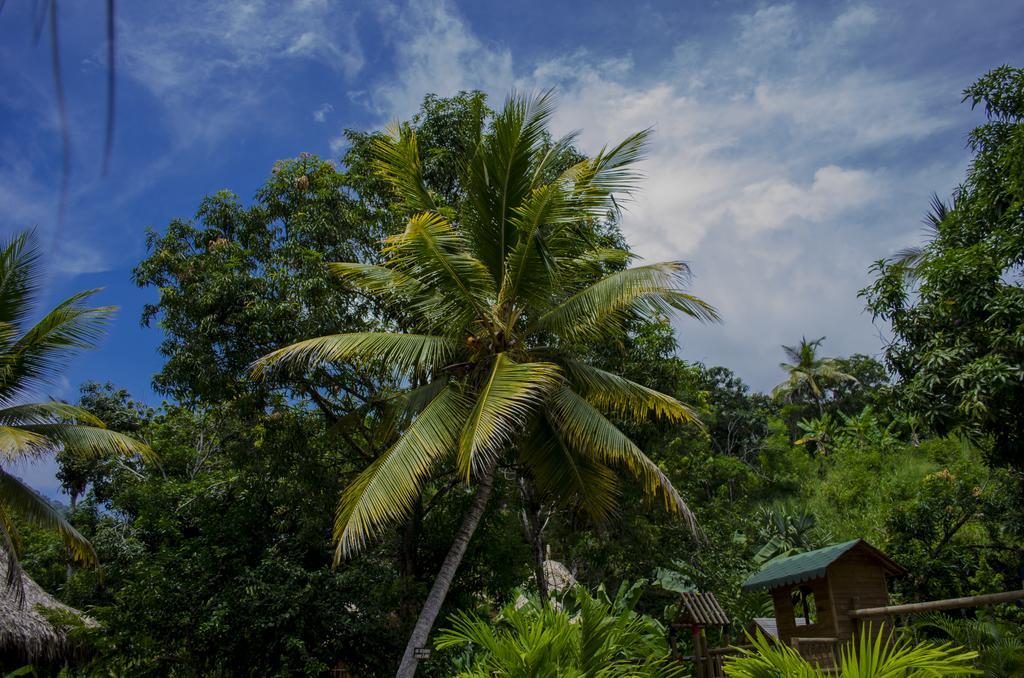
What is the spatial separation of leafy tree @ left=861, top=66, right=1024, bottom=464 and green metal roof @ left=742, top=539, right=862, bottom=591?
2.36 metres

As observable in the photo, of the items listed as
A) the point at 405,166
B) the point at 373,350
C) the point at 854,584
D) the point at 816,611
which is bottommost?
the point at 816,611

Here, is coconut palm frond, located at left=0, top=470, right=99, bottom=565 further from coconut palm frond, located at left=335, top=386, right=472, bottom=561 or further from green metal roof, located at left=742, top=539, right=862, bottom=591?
green metal roof, located at left=742, top=539, right=862, bottom=591

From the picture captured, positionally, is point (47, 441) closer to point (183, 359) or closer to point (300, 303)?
point (183, 359)

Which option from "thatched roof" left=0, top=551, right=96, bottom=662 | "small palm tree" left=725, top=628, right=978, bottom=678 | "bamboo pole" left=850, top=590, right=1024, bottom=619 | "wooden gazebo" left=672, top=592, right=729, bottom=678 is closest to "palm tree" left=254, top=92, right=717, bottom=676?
"bamboo pole" left=850, top=590, right=1024, bottom=619

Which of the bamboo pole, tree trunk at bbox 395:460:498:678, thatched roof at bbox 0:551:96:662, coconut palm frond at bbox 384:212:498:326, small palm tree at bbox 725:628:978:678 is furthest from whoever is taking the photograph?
thatched roof at bbox 0:551:96:662

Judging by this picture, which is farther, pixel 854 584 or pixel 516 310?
pixel 516 310

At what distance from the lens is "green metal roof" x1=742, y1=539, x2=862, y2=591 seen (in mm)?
9469

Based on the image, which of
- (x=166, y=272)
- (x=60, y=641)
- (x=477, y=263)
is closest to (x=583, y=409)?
(x=477, y=263)

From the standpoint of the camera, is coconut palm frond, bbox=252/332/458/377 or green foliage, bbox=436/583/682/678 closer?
green foliage, bbox=436/583/682/678

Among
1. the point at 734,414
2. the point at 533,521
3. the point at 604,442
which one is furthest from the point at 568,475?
the point at 734,414

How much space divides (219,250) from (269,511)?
14.8 ft

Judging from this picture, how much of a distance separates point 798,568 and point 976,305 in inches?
165

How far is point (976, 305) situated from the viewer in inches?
387

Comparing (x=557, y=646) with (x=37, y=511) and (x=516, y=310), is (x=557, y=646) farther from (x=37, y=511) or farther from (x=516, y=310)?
(x=37, y=511)
